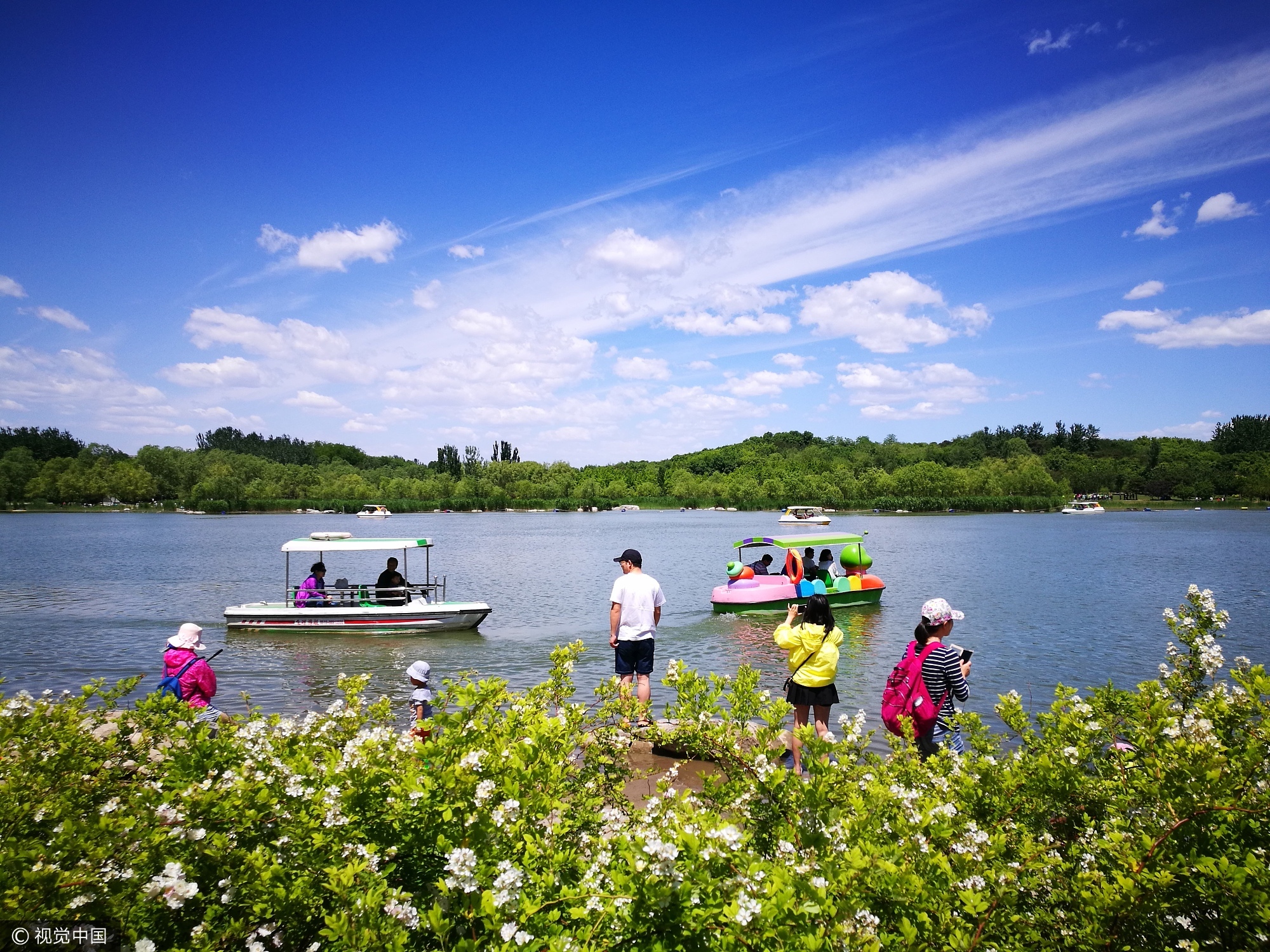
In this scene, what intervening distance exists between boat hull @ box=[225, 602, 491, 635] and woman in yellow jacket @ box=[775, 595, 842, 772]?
13992 millimetres

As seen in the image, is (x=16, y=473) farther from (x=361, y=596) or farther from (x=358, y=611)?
(x=358, y=611)

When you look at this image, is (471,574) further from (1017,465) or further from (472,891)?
(1017,465)

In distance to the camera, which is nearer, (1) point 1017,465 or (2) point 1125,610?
(2) point 1125,610

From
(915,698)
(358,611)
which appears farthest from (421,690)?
(358,611)

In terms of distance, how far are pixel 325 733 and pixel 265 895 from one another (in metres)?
1.99

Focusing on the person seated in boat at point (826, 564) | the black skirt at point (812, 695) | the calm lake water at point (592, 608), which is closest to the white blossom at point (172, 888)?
the black skirt at point (812, 695)

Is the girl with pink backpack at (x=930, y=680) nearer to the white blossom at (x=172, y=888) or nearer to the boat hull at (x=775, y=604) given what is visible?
the white blossom at (x=172, y=888)

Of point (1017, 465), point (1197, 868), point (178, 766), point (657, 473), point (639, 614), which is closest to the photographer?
point (1197, 868)

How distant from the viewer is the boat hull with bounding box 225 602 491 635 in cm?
1992

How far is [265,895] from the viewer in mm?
2928

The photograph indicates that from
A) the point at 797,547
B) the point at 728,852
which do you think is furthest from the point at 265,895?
the point at 797,547

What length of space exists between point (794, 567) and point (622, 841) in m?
21.1

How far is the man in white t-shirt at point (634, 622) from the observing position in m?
9.35

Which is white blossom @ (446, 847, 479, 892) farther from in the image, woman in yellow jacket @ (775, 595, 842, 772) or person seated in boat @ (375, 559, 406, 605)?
person seated in boat @ (375, 559, 406, 605)
